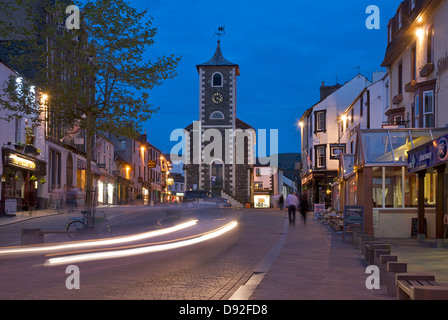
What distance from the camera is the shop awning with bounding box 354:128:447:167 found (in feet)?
78.0

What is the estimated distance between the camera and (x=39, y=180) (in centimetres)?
4166

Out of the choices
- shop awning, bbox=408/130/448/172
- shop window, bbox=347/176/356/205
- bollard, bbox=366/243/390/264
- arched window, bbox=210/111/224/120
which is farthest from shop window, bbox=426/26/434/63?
arched window, bbox=210/111/224/120

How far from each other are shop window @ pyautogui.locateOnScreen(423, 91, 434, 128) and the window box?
0.87 m

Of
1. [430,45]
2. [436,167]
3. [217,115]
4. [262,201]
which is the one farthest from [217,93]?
[436,167]

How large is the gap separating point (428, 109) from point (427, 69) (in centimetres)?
200

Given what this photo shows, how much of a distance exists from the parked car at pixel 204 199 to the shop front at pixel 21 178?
1875cm

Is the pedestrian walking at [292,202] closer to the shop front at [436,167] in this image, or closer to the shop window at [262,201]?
the shop front at [436,167]

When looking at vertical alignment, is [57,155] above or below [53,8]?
below

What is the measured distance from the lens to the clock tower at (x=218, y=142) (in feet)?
254

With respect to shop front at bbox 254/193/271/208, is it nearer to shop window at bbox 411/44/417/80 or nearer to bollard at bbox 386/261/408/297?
shop window at bbox 411/44/417/80

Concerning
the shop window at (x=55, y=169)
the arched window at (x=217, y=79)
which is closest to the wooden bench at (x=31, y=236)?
the shop window at (x=55, y=169)

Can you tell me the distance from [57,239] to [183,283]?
12161mm
